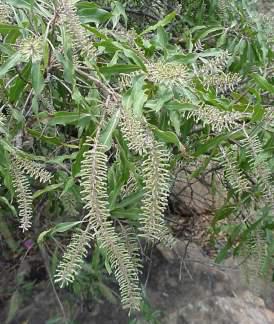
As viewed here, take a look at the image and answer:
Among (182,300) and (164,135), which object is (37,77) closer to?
(164,135)

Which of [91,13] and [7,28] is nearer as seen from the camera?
[7,28]

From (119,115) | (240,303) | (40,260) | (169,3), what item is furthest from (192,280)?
(119,115)

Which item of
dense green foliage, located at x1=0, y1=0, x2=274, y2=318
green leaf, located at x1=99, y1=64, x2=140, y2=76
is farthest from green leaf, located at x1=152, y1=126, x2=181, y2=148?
green leaf, located at x1=99, y1=64, x2=140, y2=76

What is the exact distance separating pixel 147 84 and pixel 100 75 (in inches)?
4.8

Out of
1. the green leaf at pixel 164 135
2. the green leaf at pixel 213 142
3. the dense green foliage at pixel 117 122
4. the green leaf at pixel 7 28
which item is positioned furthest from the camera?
the green leaf at pixel 213 142

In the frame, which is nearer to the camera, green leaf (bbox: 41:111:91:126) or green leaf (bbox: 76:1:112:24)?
green leaf (bbox: 41:111:91:126)

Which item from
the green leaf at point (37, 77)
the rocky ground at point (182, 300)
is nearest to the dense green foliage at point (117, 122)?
the green leaf at point (37, 77)

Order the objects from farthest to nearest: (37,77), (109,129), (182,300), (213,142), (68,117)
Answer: (182,300) → (213,142) → (68,117) → (37,77) → (109,129)

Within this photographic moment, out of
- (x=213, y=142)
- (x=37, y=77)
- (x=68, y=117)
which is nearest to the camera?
(x=37, y=77)

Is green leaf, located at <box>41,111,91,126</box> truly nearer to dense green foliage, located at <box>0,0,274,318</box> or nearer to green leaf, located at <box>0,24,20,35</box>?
dense green foliage, located at <box>0,0,274,318</box>

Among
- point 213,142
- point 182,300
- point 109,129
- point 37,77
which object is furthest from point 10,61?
point 182,300

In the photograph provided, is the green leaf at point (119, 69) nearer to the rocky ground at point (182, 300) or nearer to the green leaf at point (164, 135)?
the green leaf at point (164, 135)

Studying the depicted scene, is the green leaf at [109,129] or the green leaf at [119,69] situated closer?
the green leaf at [109,129]

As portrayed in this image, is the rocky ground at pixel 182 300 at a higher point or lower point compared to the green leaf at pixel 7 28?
lower
